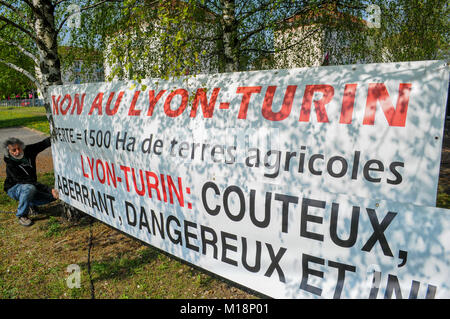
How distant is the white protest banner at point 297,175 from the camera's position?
202 cm

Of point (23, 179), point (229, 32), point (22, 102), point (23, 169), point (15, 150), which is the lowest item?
point (23, 179)

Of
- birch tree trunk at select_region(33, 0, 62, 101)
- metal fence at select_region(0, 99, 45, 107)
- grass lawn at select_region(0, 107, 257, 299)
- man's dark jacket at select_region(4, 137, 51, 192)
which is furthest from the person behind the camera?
metal fence at select_region(0, 99, 45, 107)

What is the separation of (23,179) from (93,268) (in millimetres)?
2496

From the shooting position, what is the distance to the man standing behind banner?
4887 mm

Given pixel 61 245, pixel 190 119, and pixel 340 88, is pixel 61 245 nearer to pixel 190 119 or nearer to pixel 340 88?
pixel 190 119

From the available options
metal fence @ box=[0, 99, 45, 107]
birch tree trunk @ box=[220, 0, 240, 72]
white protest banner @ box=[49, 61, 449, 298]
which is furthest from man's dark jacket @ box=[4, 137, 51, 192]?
metal fence @ box=[0, 99, 45, 107]

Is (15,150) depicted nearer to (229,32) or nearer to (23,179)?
(23,179)

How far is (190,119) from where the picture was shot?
3.07m

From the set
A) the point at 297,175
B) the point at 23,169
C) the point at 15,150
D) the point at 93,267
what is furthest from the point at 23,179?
the point at 297,175

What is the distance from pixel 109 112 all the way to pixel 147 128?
32.7 inches

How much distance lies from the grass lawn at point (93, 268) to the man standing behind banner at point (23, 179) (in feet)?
1.23

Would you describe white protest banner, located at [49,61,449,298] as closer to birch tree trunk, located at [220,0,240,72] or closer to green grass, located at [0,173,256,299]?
green grass, located at [0,173,256,299]

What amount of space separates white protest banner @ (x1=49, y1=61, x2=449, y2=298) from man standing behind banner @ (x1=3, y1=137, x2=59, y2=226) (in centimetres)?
232

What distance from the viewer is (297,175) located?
2.41 m
